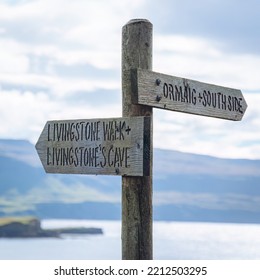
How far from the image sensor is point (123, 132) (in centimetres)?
441

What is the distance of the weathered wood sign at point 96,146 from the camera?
14.2ft

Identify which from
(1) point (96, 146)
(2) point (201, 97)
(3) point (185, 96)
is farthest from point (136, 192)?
(2) point (201, 97)

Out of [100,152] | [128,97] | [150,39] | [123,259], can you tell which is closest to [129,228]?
[123,259]

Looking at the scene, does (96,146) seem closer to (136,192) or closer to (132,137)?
(132,137)

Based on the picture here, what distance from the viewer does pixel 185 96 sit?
4.80 metres

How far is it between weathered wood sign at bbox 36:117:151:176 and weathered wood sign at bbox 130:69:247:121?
251 mm

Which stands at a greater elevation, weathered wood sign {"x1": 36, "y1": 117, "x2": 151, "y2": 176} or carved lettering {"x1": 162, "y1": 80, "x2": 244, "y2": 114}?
carved lettering {"x1": 162, "y1": 80, "x2": 244, "y2": 114}

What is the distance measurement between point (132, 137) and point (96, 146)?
347mm

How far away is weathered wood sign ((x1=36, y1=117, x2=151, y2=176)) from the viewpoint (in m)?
4.32

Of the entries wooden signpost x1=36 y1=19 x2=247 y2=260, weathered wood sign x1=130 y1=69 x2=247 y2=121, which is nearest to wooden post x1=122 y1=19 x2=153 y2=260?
wooden signpost x1=36 y1=19 x2=247 y2=260

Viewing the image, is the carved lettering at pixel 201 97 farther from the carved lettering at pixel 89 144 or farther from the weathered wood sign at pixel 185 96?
the carved lettering at pixel 89 144

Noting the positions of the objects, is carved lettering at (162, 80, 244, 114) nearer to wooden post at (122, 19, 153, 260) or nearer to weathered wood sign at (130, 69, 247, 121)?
weathered wood sign at (130, 69, 247, 121)

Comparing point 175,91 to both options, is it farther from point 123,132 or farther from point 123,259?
Answer: point 123,259
